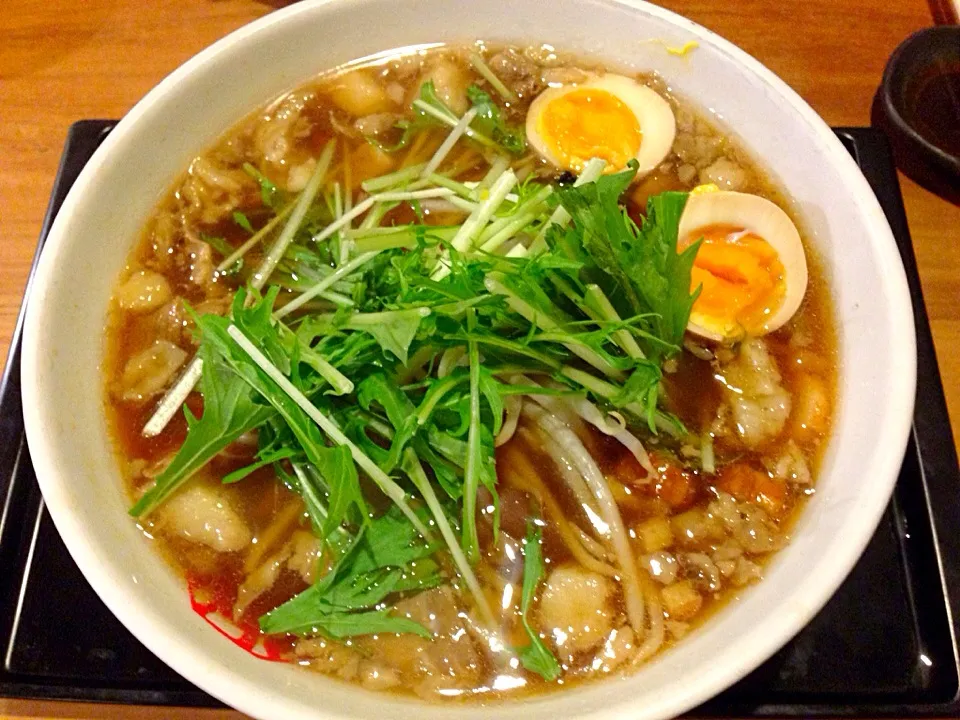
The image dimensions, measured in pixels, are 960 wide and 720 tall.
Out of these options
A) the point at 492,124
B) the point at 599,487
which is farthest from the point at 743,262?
the point at 492,124

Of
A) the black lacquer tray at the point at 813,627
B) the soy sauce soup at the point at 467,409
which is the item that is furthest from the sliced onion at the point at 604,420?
the black lacquer tray at the point at 813,627

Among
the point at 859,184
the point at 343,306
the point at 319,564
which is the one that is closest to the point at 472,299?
the point at 343,306

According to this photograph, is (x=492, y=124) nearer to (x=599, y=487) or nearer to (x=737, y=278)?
(x=737, y=278)

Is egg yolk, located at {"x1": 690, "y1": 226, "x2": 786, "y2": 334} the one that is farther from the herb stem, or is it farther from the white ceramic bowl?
the herb stem

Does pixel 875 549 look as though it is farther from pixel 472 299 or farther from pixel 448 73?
pixel 448 73

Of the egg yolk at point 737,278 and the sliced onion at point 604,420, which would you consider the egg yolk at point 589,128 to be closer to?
the egg yolk at point 737,278

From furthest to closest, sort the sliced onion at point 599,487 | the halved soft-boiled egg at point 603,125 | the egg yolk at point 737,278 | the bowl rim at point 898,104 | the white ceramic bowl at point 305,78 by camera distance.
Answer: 1. the bowl rim at point 898,104
2. the halved soft-boiled egg at point 603,125
3. the egg yolk at point 737,278
4. the sliced onion at point 599,487
5. the white ceramic bowl at point 305,78
